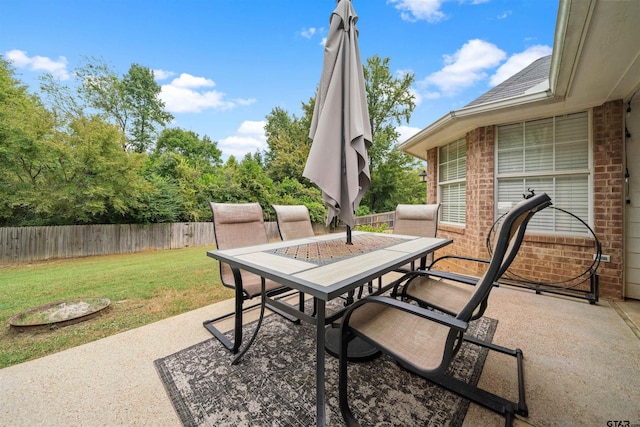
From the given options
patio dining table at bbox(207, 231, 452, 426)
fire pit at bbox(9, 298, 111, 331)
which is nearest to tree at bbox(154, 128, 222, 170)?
fire pit at bbox(9, 298, 111, 331)

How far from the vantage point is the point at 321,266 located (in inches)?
62.2

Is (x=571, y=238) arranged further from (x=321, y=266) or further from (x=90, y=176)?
(x=90, y=176)

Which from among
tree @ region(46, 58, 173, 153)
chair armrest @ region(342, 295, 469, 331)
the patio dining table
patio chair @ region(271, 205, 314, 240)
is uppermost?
tree @ region(46, 58, 173, 153)

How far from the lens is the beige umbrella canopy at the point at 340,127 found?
6.64ft

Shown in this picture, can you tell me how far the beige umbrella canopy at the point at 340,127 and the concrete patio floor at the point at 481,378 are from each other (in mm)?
1593

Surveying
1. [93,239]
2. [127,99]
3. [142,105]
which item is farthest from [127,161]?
[142,105]

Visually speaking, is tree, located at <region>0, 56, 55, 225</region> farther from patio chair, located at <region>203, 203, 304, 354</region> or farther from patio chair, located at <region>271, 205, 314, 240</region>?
patio chair, located at <region>271, 205, 314, 240</region>

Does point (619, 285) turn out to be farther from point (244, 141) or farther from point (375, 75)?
point (244, 141)

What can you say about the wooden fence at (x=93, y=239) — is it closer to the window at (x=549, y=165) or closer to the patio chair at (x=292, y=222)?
the patio chair at (x=292, y=222)

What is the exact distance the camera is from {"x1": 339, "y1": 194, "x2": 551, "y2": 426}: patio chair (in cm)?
114

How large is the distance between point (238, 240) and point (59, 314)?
85.4 inches

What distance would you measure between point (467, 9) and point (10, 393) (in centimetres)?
1230

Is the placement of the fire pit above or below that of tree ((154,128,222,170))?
below

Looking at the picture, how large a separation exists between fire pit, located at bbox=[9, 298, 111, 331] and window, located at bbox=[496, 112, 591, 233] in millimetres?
6150
